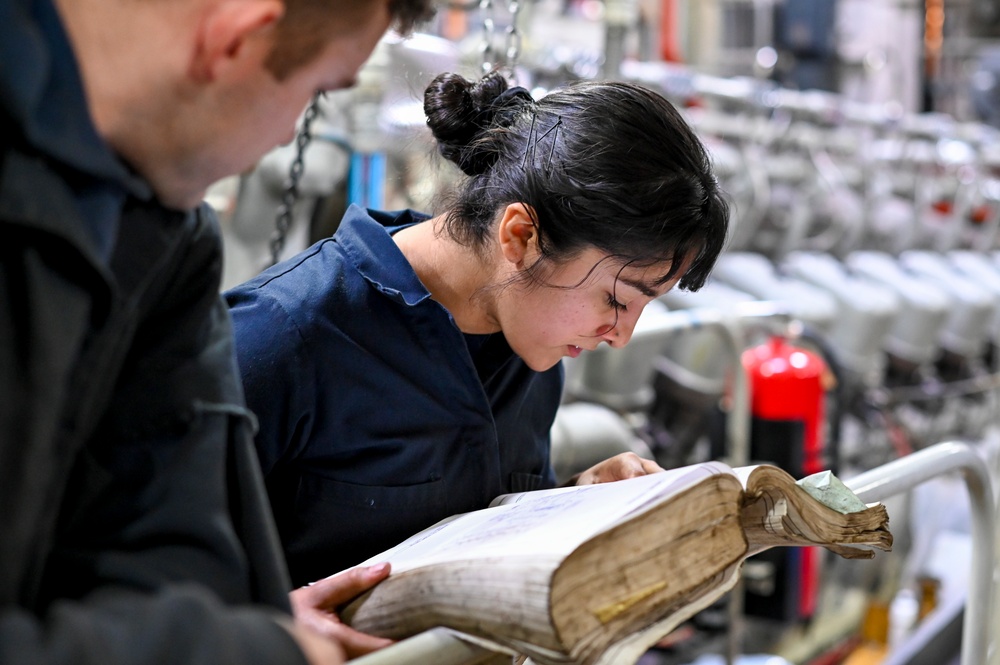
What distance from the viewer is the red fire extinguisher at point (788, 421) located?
266cm

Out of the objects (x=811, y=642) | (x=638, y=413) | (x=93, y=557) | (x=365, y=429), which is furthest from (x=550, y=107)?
(x=811, y=642)

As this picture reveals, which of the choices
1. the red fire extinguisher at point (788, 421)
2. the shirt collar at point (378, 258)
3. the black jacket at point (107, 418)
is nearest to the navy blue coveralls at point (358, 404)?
the shirt collar at point (378, 258)

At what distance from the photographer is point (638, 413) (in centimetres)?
276

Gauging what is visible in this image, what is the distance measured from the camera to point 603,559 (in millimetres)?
665

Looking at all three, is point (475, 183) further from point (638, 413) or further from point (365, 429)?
point (638, 413)

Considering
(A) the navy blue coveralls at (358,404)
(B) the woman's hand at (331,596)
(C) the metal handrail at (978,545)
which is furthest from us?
(C) the metal handrail at (978,545)

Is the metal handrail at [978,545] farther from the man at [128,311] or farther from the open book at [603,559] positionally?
the man at [128,311]

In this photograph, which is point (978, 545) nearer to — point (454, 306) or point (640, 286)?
point (640, 286)

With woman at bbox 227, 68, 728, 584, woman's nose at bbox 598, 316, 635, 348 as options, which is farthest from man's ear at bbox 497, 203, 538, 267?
woman's nose at bbox 598, 316, 635, 348

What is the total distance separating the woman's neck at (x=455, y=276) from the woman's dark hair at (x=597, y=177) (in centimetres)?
2

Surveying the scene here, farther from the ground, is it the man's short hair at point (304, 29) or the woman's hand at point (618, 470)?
the man's short hair at point (304, 29)

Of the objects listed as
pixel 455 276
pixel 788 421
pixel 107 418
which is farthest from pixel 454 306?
pixel 788 421

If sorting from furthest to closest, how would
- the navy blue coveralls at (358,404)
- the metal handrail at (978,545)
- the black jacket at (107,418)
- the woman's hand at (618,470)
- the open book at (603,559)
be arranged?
1. the metal handrail at (978,545)
2. the woman's hand at (618,470)
3. the navy blue coveralls at (358,404)
4. the open book at (603,559)
5. the black jacket at (107,418)

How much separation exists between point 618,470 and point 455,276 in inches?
10.6
